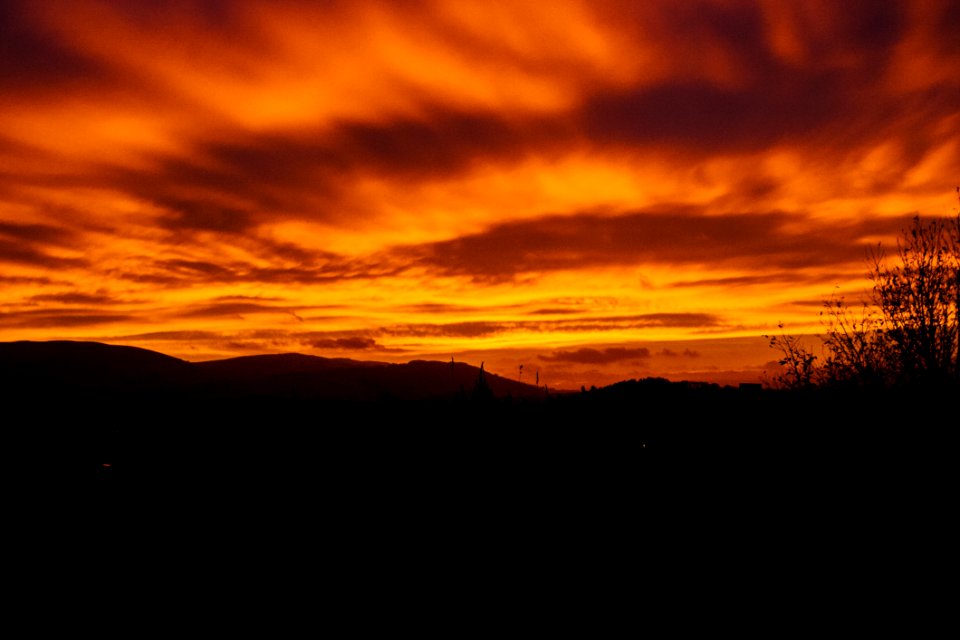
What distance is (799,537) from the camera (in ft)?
34.0

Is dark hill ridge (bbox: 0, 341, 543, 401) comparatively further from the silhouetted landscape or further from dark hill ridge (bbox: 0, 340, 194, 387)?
the silhouetted landscape

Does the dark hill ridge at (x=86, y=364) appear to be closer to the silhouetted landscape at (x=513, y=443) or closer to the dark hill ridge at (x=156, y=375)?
the dark hill ridge at (x=156, y=375)

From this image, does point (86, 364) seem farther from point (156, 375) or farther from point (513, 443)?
point (513, 443)

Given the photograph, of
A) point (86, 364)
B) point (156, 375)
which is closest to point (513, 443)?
point (156, 375)

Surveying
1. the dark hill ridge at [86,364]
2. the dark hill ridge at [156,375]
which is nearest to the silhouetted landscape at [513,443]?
the dark hill ridge at [156,375]

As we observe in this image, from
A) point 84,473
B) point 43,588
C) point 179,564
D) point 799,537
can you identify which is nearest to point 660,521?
point 799,537

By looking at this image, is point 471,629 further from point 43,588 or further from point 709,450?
point 709,450

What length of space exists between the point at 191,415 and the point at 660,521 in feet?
56.3

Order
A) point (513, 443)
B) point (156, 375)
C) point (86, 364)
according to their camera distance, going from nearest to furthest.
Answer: point (513, 443) < point (86, 364) < point (156, 375)

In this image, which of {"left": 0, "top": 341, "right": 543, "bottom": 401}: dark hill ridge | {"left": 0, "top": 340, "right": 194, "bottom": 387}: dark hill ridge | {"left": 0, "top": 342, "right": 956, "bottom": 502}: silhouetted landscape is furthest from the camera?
{"left": 0, "top": 340, "right": 194, "bottom": 387}: dark hill ridge

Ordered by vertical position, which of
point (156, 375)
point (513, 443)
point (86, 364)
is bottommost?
point (513, 443)

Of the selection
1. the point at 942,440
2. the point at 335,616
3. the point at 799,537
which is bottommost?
the point at 335,616

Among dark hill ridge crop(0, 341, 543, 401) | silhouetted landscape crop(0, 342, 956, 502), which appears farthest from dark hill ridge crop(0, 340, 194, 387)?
silhouetted landscape crop(0, 342, 956, 502)

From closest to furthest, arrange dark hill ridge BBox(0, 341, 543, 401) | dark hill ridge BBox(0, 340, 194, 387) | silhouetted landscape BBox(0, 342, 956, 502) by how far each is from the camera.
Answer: silhouetted landscape BBox(0, 342, 956, 502), dark hill ridge BBox(0, 341, 543, 401), dark hill ridge BBox(0, 340, 194, 387)
